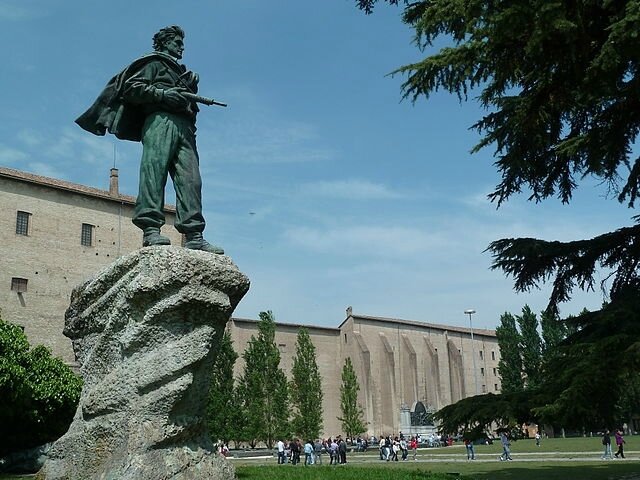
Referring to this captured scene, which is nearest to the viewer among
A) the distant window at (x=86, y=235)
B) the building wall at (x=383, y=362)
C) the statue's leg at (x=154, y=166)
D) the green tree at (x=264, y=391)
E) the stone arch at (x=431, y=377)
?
the statue's leg at (x=154, y=166)

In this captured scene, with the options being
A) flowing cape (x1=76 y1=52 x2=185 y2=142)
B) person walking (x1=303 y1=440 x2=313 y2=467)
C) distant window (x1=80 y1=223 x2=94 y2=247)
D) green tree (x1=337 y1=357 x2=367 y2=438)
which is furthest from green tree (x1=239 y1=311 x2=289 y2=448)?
flowing cape (x1=76 y1=52 x2=185 y2=142)

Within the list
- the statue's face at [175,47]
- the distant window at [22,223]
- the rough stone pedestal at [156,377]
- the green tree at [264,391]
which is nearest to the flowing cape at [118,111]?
the statue's face at [175,47]

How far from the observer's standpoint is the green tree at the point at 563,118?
694 centimetres

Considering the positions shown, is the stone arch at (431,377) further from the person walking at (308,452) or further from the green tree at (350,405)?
the person walking at (308,452)

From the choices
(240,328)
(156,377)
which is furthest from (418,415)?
(156,377)

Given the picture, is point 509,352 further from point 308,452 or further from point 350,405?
point 308,452

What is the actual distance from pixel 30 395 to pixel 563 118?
1495 centimetres

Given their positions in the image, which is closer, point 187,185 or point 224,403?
point 187,185

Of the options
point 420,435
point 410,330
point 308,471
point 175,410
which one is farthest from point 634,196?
point 410,330

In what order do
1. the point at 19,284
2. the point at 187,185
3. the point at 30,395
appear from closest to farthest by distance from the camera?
the point at 187,185 < the point at 30,395 < the point at 19,284

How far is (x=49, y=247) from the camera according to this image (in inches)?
1417

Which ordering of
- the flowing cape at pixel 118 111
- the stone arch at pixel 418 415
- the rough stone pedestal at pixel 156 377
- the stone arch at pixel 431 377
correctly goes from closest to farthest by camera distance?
the rough stone pedestal at pixel 156 377 < the flowing cape at pixel 118 111 < the stone arch at pixel 418 415 < the stone arch at pixel 431 377

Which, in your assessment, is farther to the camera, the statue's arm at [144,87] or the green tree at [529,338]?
the green tree at [529,338]

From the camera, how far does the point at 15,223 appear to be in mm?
34812
